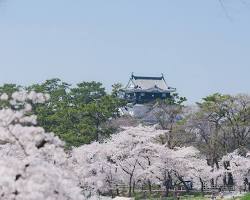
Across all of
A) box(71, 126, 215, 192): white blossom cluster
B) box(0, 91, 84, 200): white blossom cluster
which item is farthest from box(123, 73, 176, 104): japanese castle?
box(0, 91, 84, 200): white blossom cluster

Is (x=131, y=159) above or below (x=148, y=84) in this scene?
below

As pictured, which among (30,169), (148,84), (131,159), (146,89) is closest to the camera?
(30,169)

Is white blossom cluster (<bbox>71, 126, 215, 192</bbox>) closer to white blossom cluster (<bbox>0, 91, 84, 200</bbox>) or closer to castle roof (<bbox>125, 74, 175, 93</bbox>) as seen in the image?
white blossom cluster (<bbox>0, 91, 84, 200</bbox>)

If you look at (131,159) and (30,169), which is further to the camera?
(131,159)

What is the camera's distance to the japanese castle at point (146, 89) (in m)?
68.7

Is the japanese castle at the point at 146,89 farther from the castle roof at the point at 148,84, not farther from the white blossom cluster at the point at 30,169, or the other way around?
the white blossom cluster at the point at 30,169

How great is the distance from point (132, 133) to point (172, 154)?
2779 mm

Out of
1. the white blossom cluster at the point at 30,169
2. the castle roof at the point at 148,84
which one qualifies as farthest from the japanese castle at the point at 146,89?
the white blossom cluster at the point at 30,169

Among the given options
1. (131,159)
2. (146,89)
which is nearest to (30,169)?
(131,159)

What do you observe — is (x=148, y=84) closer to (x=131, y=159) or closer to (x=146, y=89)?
(x=146, y=89)

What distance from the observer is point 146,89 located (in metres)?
68.6

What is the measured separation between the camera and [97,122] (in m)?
39.5

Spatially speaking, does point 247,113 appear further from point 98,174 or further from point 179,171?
point 98,174

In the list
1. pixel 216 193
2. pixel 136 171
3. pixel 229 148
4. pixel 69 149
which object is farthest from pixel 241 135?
pixel 69 149
